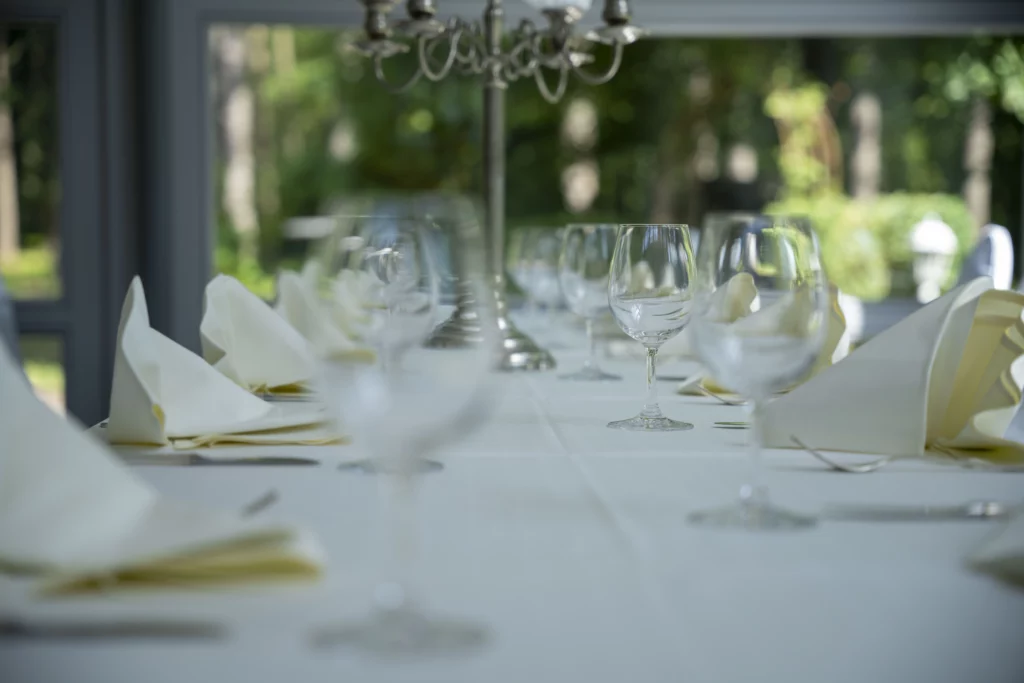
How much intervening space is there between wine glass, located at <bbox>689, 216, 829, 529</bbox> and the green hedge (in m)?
5.07

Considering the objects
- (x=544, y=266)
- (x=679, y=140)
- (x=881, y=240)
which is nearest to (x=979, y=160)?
(x=881, y=240)

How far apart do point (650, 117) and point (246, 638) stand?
6486 mm

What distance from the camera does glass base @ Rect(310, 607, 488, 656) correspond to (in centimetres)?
55

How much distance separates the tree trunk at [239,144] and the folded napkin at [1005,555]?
14.9 feet

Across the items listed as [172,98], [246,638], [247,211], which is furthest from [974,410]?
[247,211]

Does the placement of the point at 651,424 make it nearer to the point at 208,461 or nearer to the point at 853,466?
the point at 853,466

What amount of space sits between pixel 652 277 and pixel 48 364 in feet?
12.2

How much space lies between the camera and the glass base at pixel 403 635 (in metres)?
0.55

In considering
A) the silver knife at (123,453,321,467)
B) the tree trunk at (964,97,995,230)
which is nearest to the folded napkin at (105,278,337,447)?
the silver knife at (123,453,321,467)

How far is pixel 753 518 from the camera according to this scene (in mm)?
781

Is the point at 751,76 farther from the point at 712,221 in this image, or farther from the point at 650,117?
the point at 712,221

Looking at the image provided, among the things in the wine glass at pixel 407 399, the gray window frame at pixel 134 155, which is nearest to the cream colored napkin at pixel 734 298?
the wine glass at pixel 407 399

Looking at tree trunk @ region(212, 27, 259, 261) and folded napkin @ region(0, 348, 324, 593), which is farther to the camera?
tree trunk @ region(212, 27, 259, 261)

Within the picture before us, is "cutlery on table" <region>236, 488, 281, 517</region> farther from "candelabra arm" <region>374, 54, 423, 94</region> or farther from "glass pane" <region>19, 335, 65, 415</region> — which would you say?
"glass pane" <region>19, 335, 65, 415</region>
